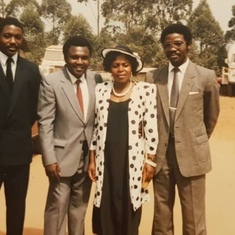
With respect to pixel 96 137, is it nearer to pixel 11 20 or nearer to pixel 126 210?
A: pixel 126 210

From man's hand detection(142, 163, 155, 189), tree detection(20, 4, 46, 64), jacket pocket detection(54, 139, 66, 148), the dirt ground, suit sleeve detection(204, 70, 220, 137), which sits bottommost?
the dirt ground

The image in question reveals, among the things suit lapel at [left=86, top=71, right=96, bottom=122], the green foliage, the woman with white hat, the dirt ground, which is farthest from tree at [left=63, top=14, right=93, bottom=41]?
the woman with white hat

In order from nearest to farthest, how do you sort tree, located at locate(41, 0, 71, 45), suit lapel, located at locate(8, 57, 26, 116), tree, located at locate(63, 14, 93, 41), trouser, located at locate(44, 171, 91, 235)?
suit lapel, located at locate(8, 57, 26, 116) < trouser, located at locate(44, 171, 91, 235) < tree, located at locate(63, 14, 93, 41) < tree, located at locate(41, 0, 71, 45)

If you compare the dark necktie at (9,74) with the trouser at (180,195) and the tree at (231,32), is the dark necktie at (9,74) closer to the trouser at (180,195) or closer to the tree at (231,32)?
the trouser at (180,195)

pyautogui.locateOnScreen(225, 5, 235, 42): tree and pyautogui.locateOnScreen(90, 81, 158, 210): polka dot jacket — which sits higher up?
pyautogui.locateOnScreen(225, 5, 235, 42): tree

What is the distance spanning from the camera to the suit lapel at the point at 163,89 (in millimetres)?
3199

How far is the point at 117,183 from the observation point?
3.14m

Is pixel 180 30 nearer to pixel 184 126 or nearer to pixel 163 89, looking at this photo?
pixel 163 89

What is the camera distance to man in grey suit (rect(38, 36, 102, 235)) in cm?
318

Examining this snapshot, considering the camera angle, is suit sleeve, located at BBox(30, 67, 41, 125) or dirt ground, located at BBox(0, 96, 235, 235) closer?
suit sleeve, located at BBox(30, 67, 41, 125)

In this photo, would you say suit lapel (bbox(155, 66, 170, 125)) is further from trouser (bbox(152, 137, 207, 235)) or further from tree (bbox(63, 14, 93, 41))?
tree (bbox(63, 14, 93, 41))

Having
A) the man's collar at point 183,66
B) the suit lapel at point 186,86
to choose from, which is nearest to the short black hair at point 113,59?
the man's collar at point 183,66

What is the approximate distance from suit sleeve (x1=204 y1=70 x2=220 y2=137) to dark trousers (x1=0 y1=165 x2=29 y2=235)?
1.56 metres

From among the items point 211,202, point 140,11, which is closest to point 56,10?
point 140,11
